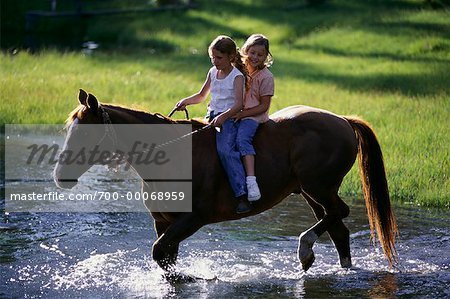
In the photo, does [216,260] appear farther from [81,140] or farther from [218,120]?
[81,140]

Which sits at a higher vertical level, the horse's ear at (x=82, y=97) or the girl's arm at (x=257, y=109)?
the horse's ear at (x=82, y=97)

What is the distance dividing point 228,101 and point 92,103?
3.94 feet

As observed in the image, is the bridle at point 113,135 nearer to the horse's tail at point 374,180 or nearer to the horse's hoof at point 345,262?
the horse's tail at point 374,180

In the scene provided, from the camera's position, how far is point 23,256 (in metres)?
8.02

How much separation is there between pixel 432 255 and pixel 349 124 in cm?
147

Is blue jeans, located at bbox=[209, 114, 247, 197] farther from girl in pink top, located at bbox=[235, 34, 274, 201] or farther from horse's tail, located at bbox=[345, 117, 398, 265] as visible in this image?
horse's tail, located at bbox=[345, 117, 398, 265]

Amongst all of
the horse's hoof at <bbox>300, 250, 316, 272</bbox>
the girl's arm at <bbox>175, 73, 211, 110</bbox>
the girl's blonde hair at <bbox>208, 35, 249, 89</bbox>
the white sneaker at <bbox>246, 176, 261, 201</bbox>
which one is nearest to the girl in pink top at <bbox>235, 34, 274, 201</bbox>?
the white sneaker at <bbox>246, 176, 261, 201</bbox>

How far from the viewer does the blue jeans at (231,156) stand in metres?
7.25

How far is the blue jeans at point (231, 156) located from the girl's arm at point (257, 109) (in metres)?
0.08

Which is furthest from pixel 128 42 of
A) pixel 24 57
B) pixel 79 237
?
pixel 79 237

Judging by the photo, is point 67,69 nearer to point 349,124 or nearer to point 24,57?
point 24,57

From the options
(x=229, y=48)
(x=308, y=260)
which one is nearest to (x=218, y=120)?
(x=229, y=48)

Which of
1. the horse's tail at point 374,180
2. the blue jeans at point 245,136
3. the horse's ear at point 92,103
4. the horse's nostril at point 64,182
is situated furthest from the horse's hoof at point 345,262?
the horse's ear at point 92,103

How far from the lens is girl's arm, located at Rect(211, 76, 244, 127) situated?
23.6ft
